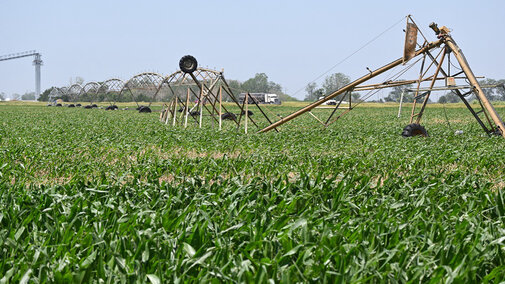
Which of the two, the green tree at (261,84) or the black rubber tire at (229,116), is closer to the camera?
the black rubber tire at (229,116)

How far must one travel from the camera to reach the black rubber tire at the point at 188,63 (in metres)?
18.6

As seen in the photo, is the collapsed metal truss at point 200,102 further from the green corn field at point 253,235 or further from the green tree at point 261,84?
the green tree at point 261,84

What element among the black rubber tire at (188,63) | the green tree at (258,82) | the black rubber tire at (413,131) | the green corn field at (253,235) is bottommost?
the green corn field at (253,235)

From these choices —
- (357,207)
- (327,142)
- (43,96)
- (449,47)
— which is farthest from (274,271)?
(43,96)

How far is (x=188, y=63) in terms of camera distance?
1880 cm

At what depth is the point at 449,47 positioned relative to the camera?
46.4 feet

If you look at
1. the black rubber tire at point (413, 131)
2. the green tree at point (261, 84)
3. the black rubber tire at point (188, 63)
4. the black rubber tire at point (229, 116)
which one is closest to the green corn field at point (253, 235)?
the black rubber tire at point (413, 131)

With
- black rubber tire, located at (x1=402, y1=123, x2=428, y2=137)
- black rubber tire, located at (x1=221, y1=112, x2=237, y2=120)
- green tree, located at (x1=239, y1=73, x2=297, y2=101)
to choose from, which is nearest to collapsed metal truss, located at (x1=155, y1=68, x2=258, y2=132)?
black rubber tire, located at (x1=221, y1=112, x2=237, y2=120)

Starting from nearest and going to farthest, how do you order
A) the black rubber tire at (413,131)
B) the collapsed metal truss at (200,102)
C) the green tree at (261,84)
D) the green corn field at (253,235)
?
1. the green corn field at (253,235)
2. the black rubber tire at (413,131)
3. the collapsed metal truss at (200,102)
4. the green tree at (261,84)

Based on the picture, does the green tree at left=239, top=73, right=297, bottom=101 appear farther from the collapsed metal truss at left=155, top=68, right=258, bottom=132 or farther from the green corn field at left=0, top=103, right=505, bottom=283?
the green corn field at left=0, top=103, right=505, bottom=283

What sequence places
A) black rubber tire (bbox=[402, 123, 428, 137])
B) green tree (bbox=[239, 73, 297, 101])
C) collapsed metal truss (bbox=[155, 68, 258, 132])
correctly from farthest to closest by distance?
green tree (bbox=[239, 73, 297, 101]) < collapsed metal truss (bbox=[155, 68, 258, 132]) < black rubber tire (bbox=[402, 123, 428, 137])

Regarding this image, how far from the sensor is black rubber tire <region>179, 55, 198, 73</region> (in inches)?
734

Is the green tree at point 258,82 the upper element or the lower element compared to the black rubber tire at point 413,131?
upper

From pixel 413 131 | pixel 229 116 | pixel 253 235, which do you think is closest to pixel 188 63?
pixel 229 116
